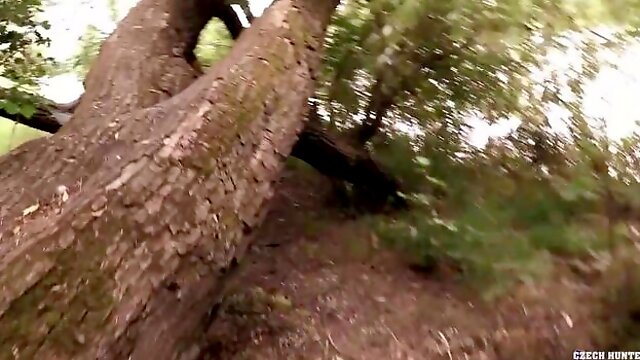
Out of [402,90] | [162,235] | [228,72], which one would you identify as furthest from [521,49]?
[162,235]

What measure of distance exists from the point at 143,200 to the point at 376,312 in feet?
4.73

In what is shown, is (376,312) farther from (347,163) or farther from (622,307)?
(347,163)

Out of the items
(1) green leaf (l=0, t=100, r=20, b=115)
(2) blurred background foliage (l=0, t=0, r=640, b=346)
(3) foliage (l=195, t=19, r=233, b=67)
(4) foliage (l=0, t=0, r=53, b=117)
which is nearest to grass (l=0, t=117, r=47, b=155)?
(2) blurred background foliage (l=0, t=0, r=640, b=346)

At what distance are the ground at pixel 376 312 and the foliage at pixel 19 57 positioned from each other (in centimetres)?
126

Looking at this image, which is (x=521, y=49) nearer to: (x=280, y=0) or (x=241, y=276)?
(x=280, y=0)

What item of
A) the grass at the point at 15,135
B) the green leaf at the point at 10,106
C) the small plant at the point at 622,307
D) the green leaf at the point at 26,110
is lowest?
the grass at the point at 15,135

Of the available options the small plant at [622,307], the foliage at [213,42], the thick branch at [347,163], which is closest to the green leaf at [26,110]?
the thick branch at [347,163]

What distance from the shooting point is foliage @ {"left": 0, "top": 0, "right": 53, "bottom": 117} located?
9.06ft

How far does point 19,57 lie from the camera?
3.11 meters

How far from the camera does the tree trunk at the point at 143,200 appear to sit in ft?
5.17

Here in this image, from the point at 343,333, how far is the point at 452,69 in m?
1.86

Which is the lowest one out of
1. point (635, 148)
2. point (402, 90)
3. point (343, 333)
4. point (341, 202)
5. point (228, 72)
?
point (341, 202)

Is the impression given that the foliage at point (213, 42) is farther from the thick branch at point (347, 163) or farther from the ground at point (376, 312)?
the ground at point (376, 312)

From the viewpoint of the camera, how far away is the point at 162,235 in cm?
184
